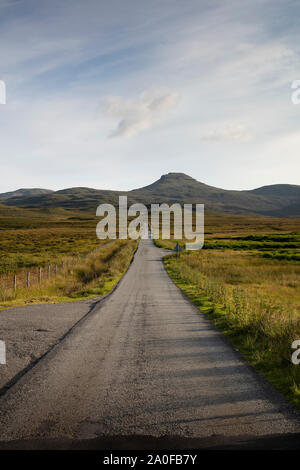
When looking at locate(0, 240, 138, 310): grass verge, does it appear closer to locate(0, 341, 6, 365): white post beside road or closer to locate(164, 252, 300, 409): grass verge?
locate(0, 341, 6, 365): white post beside road

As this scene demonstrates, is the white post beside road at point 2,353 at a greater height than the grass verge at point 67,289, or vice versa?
the white post beside road at point 2,353

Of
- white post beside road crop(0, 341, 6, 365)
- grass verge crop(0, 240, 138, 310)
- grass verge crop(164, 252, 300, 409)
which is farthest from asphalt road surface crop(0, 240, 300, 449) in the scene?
grass verge crop(0, 240, 138, 310)

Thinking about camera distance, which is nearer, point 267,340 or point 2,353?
point 2,353

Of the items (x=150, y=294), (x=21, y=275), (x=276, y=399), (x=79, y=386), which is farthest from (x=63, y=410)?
→ (x=21, y=275)

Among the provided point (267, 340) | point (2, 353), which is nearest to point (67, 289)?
point (2, 353)

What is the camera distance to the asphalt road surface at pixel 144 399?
15.0 feet

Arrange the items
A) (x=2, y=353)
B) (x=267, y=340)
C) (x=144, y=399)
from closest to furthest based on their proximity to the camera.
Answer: (x=144, y=399), (x=2, y=353), (x=267, y=340)

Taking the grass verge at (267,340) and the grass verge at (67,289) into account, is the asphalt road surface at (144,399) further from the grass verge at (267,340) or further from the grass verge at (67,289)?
the grass verge at (67,289)

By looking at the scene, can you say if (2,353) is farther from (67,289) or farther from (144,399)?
(67,289)

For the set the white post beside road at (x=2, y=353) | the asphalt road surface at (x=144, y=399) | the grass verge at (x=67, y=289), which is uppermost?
the asphalt road surface at (x=144, y=399)

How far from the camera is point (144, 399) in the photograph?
18.9 feet

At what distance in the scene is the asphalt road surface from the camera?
4574 millimetres

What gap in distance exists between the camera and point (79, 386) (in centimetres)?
625

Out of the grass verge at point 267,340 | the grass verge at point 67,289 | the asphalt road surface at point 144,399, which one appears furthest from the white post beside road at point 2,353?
the grass verge at point 267,340
